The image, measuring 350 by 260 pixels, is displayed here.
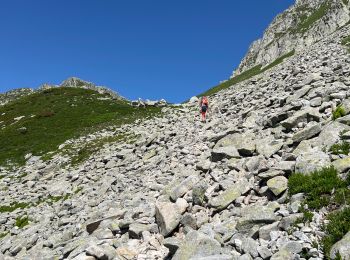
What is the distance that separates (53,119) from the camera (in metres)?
58.7

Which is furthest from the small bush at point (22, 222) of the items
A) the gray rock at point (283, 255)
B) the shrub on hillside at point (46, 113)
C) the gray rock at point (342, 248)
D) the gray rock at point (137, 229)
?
the shrub on hillside at point (46, 113)

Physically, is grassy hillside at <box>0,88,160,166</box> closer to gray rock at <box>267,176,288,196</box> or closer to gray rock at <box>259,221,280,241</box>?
gray rock at <box>267,176,288,196</box>

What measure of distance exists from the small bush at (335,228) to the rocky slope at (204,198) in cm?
26

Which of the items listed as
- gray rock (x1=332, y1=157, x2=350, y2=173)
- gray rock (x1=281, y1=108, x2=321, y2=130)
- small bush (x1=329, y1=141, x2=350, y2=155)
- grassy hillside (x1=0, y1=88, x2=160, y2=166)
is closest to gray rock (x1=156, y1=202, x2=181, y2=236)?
gray rock (x1=332, y1=157, x2=350, y2=173)

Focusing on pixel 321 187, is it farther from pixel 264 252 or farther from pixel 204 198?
pixel 204 198

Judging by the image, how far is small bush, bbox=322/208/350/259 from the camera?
360 inches

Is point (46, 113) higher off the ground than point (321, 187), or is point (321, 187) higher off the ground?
point (46, 113)

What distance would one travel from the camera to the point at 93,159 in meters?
32.9

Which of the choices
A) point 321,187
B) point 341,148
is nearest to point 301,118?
point 341,148

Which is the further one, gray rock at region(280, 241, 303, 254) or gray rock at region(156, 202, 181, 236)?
gray rock at region(156, 202, 181, 236)

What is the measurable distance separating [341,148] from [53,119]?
5219cm

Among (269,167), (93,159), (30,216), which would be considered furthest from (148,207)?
(93,159)

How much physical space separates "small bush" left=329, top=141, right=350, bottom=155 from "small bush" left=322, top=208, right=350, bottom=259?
10.9ft

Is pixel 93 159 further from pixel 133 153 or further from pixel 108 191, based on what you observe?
pixel 108 191
